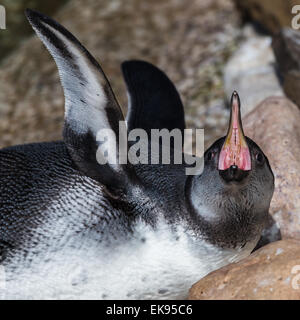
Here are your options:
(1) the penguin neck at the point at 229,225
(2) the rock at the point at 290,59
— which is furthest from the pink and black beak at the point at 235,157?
(2) the rock at the point at 290,59

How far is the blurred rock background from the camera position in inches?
113

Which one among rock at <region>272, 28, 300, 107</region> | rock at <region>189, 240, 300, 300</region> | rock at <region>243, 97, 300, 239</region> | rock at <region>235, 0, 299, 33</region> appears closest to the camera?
rock at <region>189, 240, 300, 300</region>

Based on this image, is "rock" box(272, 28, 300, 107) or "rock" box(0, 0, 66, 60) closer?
"rock" box(272, 28, 300, 107)

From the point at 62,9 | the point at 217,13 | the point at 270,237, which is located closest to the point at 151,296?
the point at 270,237

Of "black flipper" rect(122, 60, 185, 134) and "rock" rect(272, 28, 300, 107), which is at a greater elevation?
"rock" rect(272, 28, 300, 107)

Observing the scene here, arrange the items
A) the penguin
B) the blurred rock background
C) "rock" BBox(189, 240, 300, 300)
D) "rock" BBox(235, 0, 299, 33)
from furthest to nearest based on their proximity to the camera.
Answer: "rock" BBox(235, 0, 299, 33) → the blurred rock background → the penguin → "rock" BBox(189, 240, 300, 300)

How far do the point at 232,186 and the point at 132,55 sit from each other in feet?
8.70

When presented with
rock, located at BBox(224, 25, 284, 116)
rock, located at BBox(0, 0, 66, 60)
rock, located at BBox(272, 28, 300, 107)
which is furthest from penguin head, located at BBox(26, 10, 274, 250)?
rock, located at BBox(0, 0, 66, 60)

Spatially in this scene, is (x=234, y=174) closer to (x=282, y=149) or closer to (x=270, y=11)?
Result: (x=282, y=149)

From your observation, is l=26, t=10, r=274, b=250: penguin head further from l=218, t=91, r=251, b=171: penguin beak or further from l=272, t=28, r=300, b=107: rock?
l=272, t=28, r=300, b=107: rock

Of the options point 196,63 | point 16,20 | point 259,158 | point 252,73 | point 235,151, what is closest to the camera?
point 235,151

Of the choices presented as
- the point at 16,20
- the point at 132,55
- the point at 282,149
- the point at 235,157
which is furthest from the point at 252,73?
the point at 16,20

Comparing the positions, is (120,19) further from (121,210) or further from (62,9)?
(121,210)

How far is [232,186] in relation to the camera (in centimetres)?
217
